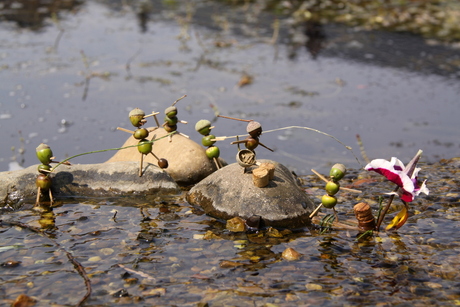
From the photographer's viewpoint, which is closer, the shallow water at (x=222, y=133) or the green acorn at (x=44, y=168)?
the shallow water at (x=222, y=133)

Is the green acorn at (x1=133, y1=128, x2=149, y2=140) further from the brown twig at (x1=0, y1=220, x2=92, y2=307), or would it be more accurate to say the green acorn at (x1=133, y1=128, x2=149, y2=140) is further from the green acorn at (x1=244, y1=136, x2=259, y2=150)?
the brown twig at (x1=0, y1=220, x2=92, y2=307)

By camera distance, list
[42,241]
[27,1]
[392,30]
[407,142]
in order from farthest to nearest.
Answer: [27,1]
[392,30]
[407,142]
[42,241]

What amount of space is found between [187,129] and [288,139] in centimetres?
118

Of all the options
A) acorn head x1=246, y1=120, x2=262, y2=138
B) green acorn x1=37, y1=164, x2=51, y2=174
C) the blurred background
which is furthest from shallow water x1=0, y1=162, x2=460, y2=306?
the blurred background

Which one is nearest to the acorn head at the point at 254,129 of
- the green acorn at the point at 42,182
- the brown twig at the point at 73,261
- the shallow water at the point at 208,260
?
the shallow water at the point at 208,260

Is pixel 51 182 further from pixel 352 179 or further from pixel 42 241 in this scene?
pixel 352 179

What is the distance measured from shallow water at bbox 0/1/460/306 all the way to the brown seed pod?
11 cm

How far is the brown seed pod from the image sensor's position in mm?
3396

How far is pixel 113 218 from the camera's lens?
3.86 m

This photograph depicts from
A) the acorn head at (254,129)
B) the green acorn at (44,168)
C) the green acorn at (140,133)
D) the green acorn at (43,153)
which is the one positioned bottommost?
the green acorn at (44,168)

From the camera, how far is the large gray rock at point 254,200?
3.66 m

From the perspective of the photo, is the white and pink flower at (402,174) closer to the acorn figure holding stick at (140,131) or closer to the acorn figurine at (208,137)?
the acorn figurine at (208,137)

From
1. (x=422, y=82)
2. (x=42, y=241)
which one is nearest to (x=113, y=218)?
(x=42, y=241)

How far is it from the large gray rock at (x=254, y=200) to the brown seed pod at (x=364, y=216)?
0.40 meters
